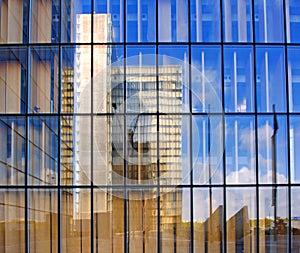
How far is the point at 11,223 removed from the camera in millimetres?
18250

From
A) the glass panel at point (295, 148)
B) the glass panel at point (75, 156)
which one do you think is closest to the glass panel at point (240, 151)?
the glass panel at point (295, 148)

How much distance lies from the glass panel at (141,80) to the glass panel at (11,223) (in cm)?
431

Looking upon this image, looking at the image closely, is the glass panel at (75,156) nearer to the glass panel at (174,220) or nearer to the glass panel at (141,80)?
the glass panel at (141,80)

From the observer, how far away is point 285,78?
18812 millimetres

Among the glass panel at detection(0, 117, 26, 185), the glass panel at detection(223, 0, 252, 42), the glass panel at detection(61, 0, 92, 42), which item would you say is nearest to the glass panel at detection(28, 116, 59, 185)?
the glass panel at detection(0, 117, 26, 185)

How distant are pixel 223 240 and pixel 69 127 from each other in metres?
5.85

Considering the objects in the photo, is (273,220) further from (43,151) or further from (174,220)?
(43,151)

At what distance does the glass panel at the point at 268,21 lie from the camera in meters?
18.9

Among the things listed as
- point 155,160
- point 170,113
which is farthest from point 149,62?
point 155,160

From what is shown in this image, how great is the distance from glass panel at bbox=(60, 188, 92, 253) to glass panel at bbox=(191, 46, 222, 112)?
4386 mm

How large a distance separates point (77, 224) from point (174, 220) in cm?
295

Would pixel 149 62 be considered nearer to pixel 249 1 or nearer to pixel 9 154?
pixel 249 1

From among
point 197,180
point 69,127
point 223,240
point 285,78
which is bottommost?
point 223,240

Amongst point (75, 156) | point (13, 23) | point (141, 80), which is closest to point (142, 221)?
point (75, 156)
